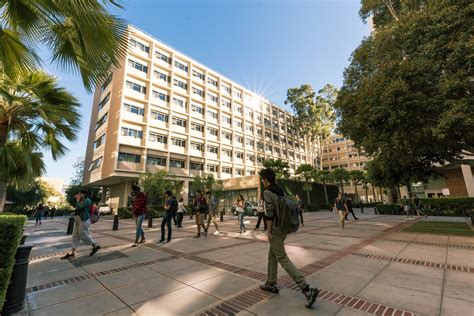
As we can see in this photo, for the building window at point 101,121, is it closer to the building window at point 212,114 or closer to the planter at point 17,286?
the building window at point 212,114

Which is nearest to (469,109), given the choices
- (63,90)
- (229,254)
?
(229,254)

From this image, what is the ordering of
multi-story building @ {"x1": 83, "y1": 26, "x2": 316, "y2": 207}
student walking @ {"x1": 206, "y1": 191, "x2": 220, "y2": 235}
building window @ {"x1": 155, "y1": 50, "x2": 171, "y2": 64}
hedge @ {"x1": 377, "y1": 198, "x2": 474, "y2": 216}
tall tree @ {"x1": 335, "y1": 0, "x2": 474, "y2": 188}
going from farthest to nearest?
building window @ {"x1": 155, "y1": 50, "x2": 171, "y2": 64} → multi-story building @ {"x1": 83, "y1": 26, "x2": 316, "y2": 207} → hedge @ {"x1": 377, "y1": 198, "x2": 474, "y2": 216} → student walking @ {"x1": 206, "y1": 191, "x2": 220, "y2": 235} → tall tree @ {"x1": 335, "y1": 0, "x2": 474, "y2": 188}

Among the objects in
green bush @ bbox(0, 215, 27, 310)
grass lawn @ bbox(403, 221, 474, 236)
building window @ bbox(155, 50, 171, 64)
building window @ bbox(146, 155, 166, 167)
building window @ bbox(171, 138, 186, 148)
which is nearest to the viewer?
green bush @ bbox(0, 215, 27, 310)

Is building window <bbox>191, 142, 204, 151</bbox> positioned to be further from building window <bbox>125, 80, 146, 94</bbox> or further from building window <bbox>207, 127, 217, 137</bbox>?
building window <bbox>125, 80, 146, 94</bbox>

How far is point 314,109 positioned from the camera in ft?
154

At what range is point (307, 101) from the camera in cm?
4791

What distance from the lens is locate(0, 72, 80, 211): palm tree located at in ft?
19.7

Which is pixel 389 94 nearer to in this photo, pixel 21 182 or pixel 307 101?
pixel 21 182

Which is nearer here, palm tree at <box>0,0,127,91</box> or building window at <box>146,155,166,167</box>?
palm tree at <box>0,0,127,91</box>

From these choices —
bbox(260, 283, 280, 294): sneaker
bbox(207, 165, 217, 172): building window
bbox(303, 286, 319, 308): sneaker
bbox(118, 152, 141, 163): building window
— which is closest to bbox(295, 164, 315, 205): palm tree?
bbox(207, 165, 217, 172): building window

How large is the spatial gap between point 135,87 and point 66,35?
90.0ft

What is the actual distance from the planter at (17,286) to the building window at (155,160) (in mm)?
26904

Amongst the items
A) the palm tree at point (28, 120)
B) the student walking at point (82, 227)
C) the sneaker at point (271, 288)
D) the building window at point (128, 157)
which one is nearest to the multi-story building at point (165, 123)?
the building window at point (128, 157)

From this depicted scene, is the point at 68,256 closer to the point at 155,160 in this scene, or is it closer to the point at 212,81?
the point at 155,160
